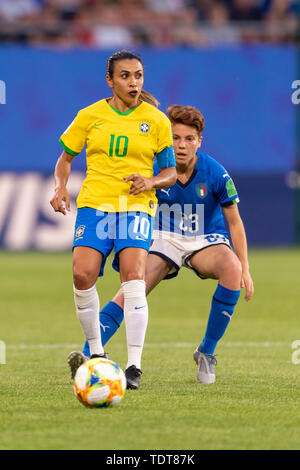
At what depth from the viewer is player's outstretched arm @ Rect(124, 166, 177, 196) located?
5.48 meters

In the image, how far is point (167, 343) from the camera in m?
8.22

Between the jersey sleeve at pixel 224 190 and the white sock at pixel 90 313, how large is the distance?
3.68ft

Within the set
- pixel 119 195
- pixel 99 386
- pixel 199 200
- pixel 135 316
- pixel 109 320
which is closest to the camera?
pixel 99 386

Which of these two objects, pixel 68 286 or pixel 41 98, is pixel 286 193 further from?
pixel 68 286

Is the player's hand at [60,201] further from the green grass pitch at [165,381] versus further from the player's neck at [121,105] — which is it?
the green grass pitch at [165,381]

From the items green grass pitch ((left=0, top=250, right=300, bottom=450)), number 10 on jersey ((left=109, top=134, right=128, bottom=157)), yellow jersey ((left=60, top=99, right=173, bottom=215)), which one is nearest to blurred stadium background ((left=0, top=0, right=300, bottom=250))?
green grass pitch ((left=0, top=250, right=300, bottom=450))

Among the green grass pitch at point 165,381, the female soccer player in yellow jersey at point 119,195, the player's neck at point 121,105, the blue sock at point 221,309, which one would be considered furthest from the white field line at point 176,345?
the player's neck at point 121,105

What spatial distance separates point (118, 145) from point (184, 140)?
751 mm

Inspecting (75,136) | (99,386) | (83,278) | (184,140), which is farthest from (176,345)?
(99,386)

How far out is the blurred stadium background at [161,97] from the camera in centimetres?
1856

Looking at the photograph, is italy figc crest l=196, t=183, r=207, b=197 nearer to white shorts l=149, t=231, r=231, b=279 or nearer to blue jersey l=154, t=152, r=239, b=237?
blue jersey l=154, t=152, r=239, b=237

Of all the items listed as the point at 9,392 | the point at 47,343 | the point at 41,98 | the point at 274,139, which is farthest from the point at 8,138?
the point at 9,392

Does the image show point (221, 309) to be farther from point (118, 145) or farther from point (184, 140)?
point (118, 145)

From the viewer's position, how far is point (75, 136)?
581 cm
